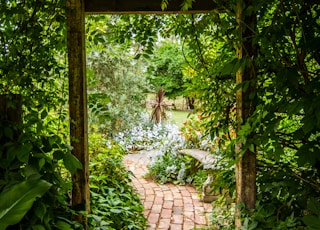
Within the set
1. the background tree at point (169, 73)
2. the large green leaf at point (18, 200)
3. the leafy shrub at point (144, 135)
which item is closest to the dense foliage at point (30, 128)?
the large green leaf at point (18, 200)

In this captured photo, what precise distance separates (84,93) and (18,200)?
3.01ft

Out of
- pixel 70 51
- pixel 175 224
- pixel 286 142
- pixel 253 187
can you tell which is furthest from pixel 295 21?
pixel 175 224

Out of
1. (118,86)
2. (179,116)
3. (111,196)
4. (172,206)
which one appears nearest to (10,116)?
(111,196)

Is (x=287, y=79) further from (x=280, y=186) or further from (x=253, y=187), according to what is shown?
(x=253, y=187)

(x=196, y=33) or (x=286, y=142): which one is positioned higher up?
(x=196, y=33)

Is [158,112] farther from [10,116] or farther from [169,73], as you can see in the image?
[10,116]

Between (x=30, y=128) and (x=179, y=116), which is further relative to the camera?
(x=179, y=116)

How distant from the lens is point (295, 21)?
60.0 inches

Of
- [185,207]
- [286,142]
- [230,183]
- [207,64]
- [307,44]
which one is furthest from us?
[185,207]

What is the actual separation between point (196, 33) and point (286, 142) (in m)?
0.91

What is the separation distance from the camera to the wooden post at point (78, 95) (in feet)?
6.48

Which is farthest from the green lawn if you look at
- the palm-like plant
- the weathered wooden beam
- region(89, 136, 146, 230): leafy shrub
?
the weathered wooden beam

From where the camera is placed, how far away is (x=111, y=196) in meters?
3.04

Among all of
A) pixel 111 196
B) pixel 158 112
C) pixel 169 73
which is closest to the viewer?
pixel 111 196
